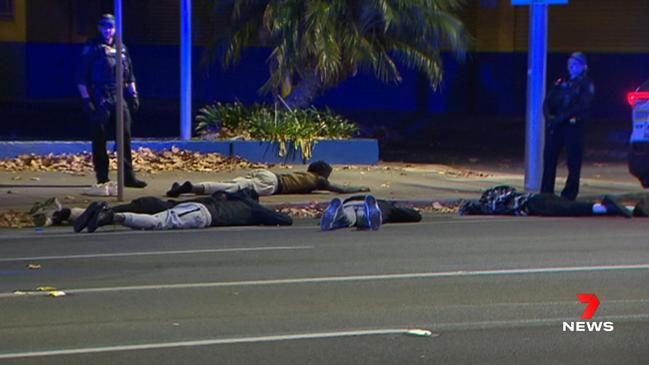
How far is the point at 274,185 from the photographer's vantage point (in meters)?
15.5

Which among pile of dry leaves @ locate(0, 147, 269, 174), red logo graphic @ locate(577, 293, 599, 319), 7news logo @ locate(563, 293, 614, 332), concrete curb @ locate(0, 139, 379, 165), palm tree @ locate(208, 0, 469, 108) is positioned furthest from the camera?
palm tree @ locate(208, 0, 469, 108)

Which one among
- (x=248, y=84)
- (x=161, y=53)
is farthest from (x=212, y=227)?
(x=161, y=53)

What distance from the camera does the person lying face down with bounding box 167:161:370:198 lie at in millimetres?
15109

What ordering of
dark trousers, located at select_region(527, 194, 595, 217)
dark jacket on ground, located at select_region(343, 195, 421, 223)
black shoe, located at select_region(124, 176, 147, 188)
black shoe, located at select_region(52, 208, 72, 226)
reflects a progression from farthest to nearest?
black shoe, located at select_region(124, 176, 147, 188) → dark trousers, located at select_region(527, 194, 595, 217) → dark jacket on ground, located at select_region(343, 195, 421, 223) → black shoe, located at select_region(52, 208, 72, 226)

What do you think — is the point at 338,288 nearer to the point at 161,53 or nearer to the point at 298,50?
the point at 298,50

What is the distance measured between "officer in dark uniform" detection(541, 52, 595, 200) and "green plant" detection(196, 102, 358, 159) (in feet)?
16.1

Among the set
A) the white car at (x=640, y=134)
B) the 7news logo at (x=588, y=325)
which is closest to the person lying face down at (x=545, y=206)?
Result: the white car at (x=640, y=134)

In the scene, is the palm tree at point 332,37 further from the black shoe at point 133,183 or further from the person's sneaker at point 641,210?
the person's sneaker at point 641,210

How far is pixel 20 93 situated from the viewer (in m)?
37.2

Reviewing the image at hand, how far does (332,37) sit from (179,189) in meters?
5.84

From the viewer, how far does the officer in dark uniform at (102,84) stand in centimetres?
1559

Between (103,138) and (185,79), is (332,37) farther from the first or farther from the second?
(103,138)

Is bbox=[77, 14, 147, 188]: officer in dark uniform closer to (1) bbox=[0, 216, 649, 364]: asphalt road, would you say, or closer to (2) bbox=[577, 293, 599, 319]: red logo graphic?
(1) bbox=[0, 216, 649, 364]: asphalt road

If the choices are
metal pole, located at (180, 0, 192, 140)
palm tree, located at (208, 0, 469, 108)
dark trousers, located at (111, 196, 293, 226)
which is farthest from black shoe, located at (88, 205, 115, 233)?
palm tree, located at (208, 0, 469, 108)
